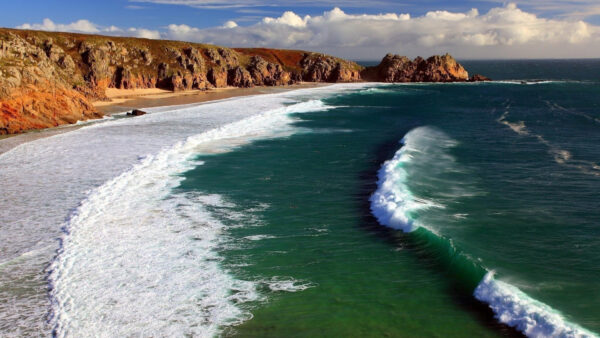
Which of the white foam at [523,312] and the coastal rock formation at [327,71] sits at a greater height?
the coastal rock formation at [327,71]

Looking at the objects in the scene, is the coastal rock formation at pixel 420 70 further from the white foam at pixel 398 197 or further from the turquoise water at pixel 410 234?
the white foam at pixel 398 197

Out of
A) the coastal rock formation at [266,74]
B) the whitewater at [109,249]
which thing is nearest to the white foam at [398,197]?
the whitewater at [109,249]

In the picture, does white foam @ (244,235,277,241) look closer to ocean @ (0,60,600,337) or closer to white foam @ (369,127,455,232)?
ocean @ (0,60,600,337)

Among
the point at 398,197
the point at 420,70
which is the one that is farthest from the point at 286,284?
the point at 420,70

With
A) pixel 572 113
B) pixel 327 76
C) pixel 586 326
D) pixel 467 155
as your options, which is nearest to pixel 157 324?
pixel 586 326

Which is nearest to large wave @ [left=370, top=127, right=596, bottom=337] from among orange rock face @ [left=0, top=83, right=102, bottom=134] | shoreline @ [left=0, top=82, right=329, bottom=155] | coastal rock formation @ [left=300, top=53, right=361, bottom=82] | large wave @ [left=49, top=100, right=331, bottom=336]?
large wave @ [left=49, top=100, right=331, bottom=336]

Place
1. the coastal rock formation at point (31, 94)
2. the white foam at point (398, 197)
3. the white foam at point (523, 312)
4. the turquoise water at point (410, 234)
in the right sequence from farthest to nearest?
the coastal rock formation at point (31, 94), the white foam at point (398, 197), the turquoise water at point (410, 234), the white foam at point (523, 312)

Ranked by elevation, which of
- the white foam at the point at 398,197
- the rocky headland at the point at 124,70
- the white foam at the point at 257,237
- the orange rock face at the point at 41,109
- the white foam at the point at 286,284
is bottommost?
the white foam at the point at 286,284

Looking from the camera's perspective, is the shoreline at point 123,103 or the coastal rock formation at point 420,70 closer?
the shoreline at point 123,103
